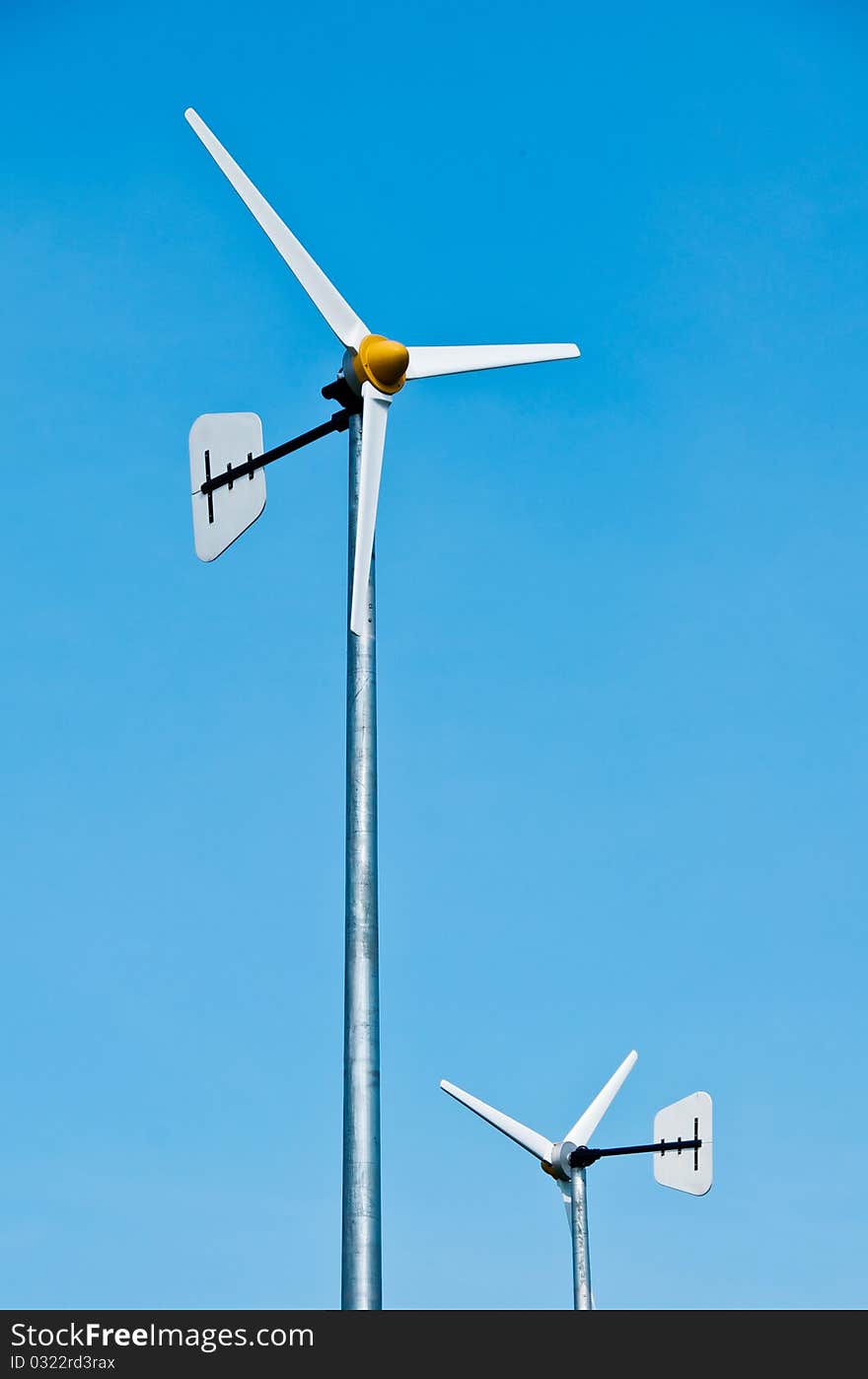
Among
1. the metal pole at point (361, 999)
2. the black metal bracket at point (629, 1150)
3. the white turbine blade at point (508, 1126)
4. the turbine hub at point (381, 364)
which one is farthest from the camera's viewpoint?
the white turbine blade at point (508, 1126)

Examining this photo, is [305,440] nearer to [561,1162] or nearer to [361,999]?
[361,999]

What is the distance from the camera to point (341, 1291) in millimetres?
12828

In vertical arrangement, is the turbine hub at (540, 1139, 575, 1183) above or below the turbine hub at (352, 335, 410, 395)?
below

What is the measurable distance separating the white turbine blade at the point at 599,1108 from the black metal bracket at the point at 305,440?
20.4 metres

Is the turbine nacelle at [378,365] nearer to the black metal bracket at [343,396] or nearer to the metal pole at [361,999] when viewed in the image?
the black metal bracket at [343,396]

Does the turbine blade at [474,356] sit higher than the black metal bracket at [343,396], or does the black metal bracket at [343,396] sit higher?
the turbine blade at [474,356]

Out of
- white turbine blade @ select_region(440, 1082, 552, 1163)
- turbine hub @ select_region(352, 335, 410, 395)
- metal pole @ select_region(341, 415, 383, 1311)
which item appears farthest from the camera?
white turbine blade @ select_region(440, 1082, 552, 1163)

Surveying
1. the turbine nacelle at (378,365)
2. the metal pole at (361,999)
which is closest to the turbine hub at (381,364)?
the turbine nacelle at (378,365)

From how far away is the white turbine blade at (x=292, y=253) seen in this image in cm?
1686

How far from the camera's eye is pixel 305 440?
16484mm

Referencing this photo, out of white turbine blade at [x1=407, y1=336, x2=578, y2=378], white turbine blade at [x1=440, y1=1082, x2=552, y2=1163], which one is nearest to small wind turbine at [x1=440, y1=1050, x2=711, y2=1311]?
white turbine blade at [x1=440, y1=1082, x2=552, y2=1163]

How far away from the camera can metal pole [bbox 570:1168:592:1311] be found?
31141 mm

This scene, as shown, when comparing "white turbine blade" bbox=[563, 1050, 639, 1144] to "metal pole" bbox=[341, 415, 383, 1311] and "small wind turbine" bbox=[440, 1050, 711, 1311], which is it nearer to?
"small wind turbine" bbox=[440, 1050, 711, 1311]
